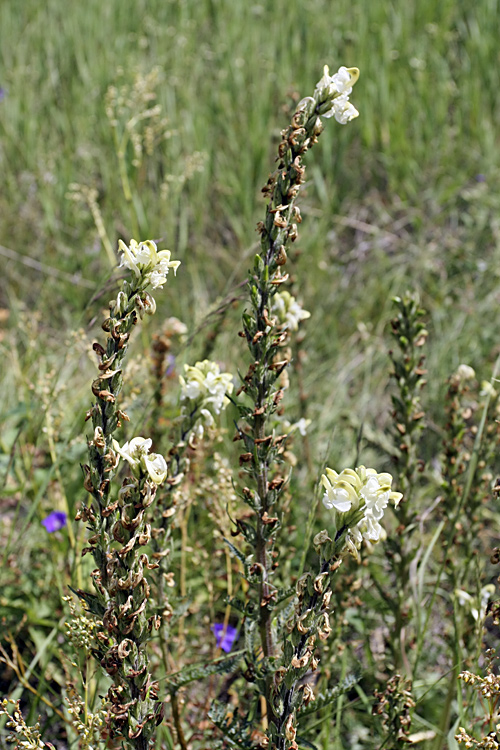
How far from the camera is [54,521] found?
2.12 metres

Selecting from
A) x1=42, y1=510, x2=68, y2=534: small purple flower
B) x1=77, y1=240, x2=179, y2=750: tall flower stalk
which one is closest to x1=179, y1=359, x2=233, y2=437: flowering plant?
x1=77, y1=240, x2=179, y2=750: tall flower stalk

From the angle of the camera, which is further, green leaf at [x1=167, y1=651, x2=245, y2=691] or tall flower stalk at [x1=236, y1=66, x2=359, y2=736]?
green leaf at [x1=167, y1=651, x2=245, y2=691]

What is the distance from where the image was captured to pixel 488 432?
5.63 ft

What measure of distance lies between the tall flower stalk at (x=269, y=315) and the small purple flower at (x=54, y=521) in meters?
1.04

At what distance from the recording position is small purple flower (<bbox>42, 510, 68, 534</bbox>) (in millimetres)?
2074

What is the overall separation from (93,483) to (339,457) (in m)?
1.91

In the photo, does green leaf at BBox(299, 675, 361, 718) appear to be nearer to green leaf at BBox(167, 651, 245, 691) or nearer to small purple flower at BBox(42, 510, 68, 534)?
green leaf at BBox(167, 651, 245, 691)

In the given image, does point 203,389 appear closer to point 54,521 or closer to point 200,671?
point 200,671

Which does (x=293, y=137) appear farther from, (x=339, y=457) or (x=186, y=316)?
(x=186, y=316)

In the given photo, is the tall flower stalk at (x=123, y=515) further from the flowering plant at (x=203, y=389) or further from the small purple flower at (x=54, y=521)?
the small purple flower at (x=54, y=521)

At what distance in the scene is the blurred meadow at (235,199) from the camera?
2.67m

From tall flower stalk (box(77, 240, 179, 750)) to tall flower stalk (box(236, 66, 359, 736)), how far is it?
0.17 m

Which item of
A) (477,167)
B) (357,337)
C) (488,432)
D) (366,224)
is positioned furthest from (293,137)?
(477,167)

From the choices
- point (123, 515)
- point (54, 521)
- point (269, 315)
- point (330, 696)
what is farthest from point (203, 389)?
point (54, 521)
